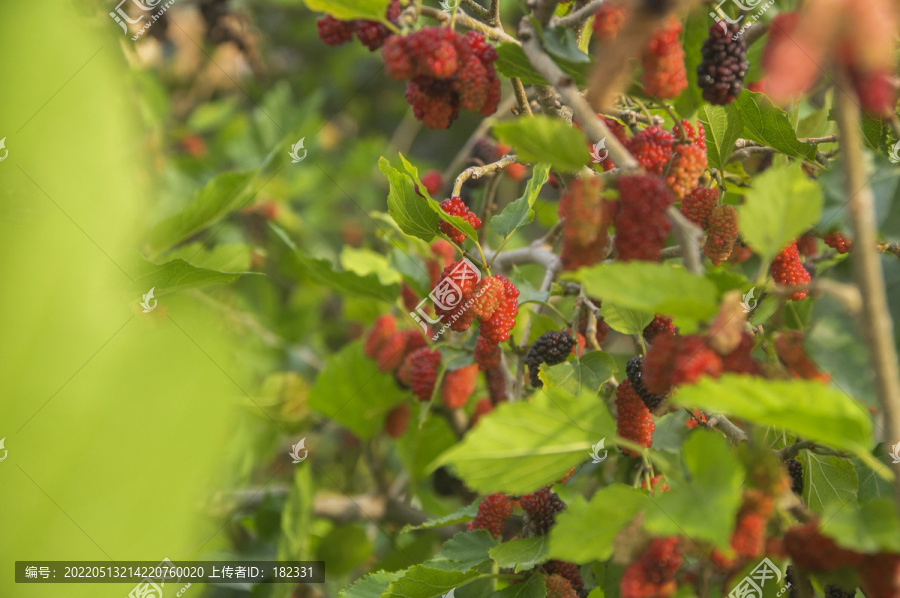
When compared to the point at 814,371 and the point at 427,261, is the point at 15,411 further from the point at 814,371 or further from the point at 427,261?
the point at 427,261

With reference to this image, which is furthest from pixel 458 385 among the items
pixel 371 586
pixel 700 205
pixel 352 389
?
pixel 700 205

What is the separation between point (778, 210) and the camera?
42cm

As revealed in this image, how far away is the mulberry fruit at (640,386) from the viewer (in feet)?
2.14

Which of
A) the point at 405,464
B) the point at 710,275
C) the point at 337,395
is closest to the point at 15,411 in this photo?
the point at 710,275

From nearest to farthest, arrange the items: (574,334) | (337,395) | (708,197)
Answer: (708,197) < (574,334) < (337,395)

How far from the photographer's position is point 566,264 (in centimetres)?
46

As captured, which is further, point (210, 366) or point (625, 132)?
point (625, 132)

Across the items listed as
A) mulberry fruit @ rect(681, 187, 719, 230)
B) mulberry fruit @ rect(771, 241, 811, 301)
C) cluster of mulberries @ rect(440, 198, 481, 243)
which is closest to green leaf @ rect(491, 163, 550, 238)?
cluster of mulberries @ rect(440, 198, 481, 243)

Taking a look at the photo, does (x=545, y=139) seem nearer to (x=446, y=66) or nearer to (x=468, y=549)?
(x=446, y=66)

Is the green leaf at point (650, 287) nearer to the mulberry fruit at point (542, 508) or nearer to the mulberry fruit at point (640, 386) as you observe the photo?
the mulberry fruit at point (640, 386)

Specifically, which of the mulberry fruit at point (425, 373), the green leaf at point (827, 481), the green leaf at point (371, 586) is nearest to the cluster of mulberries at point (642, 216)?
the green leaf at point (827, 481)

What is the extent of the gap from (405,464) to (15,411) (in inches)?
47.6

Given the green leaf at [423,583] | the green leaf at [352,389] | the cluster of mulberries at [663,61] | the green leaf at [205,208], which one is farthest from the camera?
the green leaf at [352,389]

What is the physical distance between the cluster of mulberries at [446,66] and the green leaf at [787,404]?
18.4 inches
